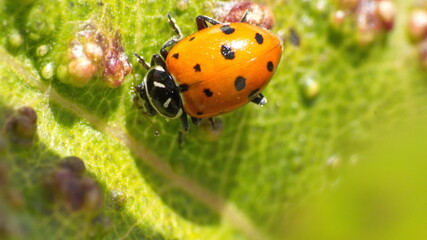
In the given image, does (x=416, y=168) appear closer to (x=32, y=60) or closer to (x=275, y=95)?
(x=275, y=95)

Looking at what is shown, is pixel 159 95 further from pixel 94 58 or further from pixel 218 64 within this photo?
pixel 94 58

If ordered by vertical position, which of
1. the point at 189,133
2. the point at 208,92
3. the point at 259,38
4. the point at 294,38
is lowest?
the point at 189,133

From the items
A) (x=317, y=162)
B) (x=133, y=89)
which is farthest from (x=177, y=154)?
(x=317, y=162)

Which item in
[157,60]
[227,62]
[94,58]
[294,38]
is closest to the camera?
[94,58]

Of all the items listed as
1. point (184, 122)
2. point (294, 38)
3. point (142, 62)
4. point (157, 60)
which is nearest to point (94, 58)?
point (142, 62)

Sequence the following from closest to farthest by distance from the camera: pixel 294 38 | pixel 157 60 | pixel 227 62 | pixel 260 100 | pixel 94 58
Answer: pixel 94 58
pixel 227 62
pixel 157 60
pixel 260 100
pixel 294 38

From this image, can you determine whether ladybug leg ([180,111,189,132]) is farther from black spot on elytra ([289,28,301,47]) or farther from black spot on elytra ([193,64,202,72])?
black spot on elytra ([289,28,301,47])

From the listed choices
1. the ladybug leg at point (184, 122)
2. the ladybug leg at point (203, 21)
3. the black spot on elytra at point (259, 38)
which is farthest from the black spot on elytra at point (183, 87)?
the black spot on elytra at point (259, 38)
